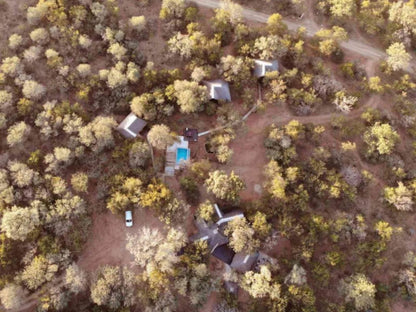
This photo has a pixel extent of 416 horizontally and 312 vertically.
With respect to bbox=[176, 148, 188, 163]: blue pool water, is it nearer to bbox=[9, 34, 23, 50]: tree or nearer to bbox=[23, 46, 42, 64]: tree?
bbox=[23, 46, 42, 64]: tree

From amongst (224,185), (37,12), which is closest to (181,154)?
(224,185)

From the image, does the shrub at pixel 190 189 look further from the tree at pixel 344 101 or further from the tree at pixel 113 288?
the tree at pixel 344 101

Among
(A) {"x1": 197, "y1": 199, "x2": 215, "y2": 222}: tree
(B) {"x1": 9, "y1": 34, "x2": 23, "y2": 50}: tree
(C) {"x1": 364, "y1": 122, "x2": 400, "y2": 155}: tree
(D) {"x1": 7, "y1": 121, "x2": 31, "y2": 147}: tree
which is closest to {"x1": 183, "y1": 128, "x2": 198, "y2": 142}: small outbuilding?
(A) {"x1": 197, "y1": 199, "x2": 215, "y2": 222}: tree

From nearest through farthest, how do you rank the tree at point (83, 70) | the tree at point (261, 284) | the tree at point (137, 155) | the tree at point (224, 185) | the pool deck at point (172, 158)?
the tree at point (261, 284), the tree at point (224, 185), the tree at point (137, 155), the pool deck at point (172, 158), the tree at point (83, 70)

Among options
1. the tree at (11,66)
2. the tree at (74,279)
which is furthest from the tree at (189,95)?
the tree at (74,279)

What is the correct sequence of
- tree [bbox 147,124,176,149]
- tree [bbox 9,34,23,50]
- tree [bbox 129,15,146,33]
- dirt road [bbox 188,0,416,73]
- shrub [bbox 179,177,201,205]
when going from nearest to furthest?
tree [bbox 147,124,176,149] → shrub [bbox 179,177,201,205] → tree [bbox 9,34,23,50] → tree [bbox 129,15,146,33] → dirt road [bbox 188,0,416,73]

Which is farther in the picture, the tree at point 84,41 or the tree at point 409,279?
the tree at point 84,41
